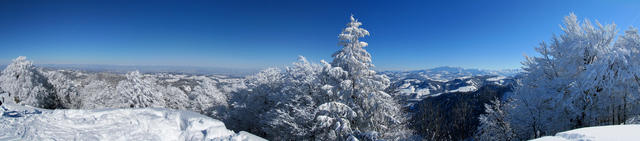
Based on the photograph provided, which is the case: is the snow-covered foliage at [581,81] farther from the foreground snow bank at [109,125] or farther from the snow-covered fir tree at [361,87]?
the foreground snow bank at [109,125]

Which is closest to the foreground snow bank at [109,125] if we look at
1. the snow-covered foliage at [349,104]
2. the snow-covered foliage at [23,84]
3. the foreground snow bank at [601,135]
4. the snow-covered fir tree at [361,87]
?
the foreground snow bank at [601,135]

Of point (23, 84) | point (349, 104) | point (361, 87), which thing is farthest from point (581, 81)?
point (23, 84)

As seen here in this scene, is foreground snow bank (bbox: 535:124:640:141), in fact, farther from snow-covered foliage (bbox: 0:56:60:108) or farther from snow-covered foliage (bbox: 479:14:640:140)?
snow-covered foliage (bbox: 0:56:60:108)

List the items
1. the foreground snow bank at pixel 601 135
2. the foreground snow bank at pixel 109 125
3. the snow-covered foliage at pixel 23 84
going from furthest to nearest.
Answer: the snow-covered foliage at pixel 23 84, the foreground snow bank at pixel 109 125, the foreground snow bank at pixel 601 135

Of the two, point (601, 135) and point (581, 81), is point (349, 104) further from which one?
point (581, 81)

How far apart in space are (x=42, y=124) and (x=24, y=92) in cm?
2548

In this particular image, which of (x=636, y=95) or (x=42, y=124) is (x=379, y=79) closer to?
(x=636, y=95)

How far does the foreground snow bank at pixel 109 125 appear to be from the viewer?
3824mm

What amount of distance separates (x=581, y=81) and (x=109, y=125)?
1426 cm

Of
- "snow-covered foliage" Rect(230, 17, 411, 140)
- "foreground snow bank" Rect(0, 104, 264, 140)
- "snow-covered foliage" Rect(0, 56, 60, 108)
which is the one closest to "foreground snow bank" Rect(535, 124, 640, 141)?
"foreground snow bank" Rect(0, 104, 264, 140)

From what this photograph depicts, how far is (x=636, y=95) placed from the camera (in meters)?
7.83

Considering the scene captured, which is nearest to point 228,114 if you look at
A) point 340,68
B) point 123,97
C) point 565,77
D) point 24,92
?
point 123,97

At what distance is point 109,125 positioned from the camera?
412cm

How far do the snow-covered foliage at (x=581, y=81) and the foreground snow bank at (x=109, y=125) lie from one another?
11735 mm
